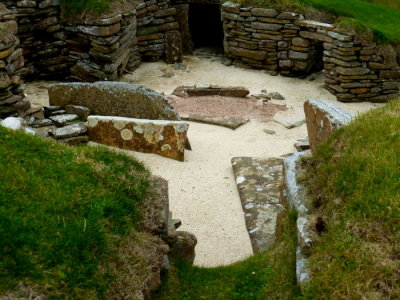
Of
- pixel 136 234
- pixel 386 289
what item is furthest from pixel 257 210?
pixel 386 289

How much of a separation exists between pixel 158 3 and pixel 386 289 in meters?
14.5

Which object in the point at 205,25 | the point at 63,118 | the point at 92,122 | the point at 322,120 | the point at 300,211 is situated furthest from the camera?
the point at 205,25

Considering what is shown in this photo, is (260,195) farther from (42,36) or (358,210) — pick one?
(42,36)

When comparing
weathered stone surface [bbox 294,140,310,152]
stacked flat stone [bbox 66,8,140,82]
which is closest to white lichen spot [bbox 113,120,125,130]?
weathered stone surface [bbox 294,140,310,152]

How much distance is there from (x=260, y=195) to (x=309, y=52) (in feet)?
28.4

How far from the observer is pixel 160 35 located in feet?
56.4

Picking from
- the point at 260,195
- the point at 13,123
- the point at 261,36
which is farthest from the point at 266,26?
the point at 13,123

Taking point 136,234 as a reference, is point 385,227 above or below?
above

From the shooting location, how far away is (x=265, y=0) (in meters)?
16.1

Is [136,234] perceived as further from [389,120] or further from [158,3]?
[158,3]

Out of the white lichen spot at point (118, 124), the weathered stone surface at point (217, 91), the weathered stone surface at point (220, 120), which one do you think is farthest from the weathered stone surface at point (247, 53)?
the white lichen spot at point (118, 124)

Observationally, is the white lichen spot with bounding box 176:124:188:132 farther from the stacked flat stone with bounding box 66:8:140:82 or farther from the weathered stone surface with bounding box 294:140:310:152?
the stacked flat stone with bounding box 66:8:140:82

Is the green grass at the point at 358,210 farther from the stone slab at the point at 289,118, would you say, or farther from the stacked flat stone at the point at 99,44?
the stacked flat stone at the point at 99,44

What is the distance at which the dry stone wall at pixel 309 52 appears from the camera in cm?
1446
